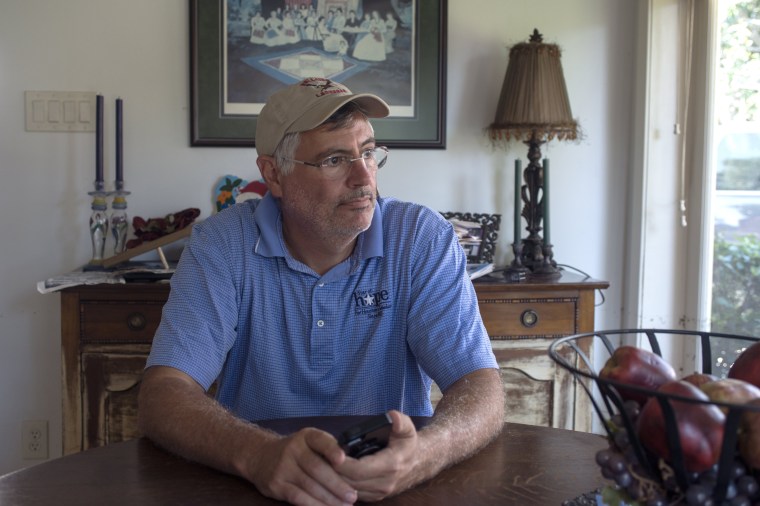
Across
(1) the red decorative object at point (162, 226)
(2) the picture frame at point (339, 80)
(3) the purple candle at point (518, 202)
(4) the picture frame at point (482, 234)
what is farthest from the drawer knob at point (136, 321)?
(3) the purple candle at point (518, 202)

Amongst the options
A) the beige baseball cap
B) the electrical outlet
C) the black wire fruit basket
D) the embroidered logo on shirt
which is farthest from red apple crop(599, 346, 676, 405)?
the electrical outlet

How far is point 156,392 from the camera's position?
1373 millimetres

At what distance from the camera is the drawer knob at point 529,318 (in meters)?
2.37

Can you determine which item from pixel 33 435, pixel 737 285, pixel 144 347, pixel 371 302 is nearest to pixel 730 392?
pixel 371 302

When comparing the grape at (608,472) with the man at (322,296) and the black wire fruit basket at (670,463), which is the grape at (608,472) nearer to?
the black wire fruit basket at (670,463)

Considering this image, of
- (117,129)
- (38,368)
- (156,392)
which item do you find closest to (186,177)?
(117,129)

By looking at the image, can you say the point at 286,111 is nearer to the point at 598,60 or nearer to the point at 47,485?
the point at 47,485

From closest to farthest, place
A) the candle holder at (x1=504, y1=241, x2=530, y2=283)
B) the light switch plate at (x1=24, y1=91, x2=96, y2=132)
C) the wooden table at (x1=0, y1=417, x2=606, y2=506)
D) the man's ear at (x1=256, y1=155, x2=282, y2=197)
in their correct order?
the wooden table at (x1=0, y1=417, x2=606, y2=506) < the man's ear at (x1=256, y1=155, x2=282, y2=197) < the candle holder at (x1=504, y1=241, x2=530, y2=283) < the light switch plate at (x1=24, y1=91, x2=96, y2=132)

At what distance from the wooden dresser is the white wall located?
1.56 ft

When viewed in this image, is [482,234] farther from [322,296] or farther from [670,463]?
[670,463]

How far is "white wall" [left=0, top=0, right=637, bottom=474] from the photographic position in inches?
105

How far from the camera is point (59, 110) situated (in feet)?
8.73

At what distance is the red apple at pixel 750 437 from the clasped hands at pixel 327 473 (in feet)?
1.50

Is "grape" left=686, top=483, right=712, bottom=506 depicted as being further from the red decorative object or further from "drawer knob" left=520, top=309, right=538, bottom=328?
the red decorative object
